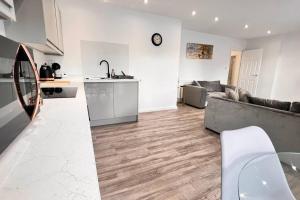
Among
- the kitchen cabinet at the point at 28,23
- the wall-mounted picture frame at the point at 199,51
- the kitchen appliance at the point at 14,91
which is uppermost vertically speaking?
the wall-mounted picture frame at the point at 199,51

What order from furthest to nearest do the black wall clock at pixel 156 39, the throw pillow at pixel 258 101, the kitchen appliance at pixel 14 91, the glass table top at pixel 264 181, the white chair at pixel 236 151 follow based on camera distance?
the black wall clock at pixel 156 39, the throw pillow at pixel 258 101, the glass table top at pixel 264 181, the white chair at pixel 236 151, the kitchen appliance at pixel 14 91

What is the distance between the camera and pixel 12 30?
143 centimetres

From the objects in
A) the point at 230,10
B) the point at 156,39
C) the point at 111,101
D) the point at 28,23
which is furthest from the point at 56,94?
the point at 230,10

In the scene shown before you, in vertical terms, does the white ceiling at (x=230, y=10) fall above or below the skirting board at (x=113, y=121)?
above

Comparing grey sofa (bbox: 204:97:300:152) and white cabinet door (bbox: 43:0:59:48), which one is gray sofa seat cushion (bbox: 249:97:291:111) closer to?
grey sofa (bbox: 204:97:300:152)

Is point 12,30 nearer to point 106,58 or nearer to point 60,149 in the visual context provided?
point 60,149

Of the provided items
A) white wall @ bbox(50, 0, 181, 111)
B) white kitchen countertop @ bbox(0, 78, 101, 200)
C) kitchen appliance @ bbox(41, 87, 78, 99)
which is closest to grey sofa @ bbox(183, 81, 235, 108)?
white wall @ bbox(50, 0, 181, 111)

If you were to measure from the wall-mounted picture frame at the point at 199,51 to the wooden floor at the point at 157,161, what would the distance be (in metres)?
3.06

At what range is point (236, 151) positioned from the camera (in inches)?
40.1

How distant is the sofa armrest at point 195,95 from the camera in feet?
15.8

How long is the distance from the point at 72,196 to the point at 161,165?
1.77 metres

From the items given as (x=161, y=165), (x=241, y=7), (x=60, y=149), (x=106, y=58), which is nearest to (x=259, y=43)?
(x=241, y=7)

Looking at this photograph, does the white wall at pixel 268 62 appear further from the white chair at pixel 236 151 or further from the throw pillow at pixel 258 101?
the white chair at pixel 236 151

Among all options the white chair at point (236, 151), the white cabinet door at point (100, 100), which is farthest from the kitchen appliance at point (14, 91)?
the white cabinet door at point (100, 100)
